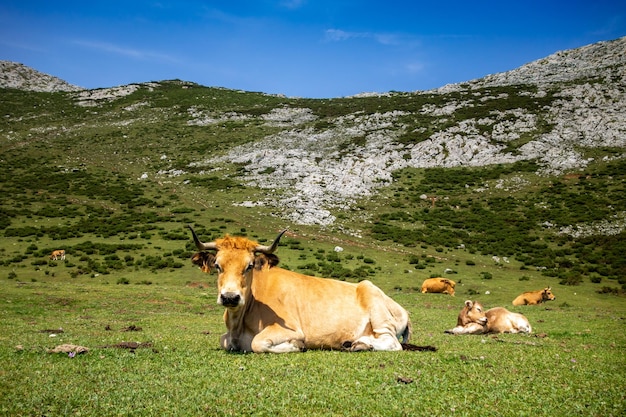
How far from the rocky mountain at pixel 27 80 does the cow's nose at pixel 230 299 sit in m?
198

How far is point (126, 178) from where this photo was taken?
82375 millimetres

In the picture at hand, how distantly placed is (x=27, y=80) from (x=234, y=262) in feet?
688

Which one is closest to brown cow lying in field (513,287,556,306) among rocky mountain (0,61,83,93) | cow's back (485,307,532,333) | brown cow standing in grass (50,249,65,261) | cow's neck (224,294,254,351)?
cow's back (485,307,532,333)

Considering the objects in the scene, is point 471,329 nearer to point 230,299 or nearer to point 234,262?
point 234,262

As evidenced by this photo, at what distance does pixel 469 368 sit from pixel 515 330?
9.37 meters

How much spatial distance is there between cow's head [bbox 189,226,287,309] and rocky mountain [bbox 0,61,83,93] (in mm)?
196208

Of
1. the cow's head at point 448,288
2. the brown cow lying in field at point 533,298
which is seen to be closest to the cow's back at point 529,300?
the brown cow lying in field at point 533,298

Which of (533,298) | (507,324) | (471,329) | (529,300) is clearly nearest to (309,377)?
(471,329)

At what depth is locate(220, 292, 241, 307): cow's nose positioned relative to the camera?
9297mm

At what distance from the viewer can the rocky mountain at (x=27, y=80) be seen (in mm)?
168125

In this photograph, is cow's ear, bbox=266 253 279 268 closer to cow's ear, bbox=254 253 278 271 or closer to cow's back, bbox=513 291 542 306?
cow's ear, bbox=254 253 278 271

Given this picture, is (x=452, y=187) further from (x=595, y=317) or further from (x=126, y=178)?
(x=126, y=178)

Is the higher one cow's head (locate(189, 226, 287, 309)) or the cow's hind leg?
cow's head (locate(189, 226, 287, 309))

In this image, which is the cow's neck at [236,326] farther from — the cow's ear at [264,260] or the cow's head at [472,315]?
the cow's head at [472,315]
